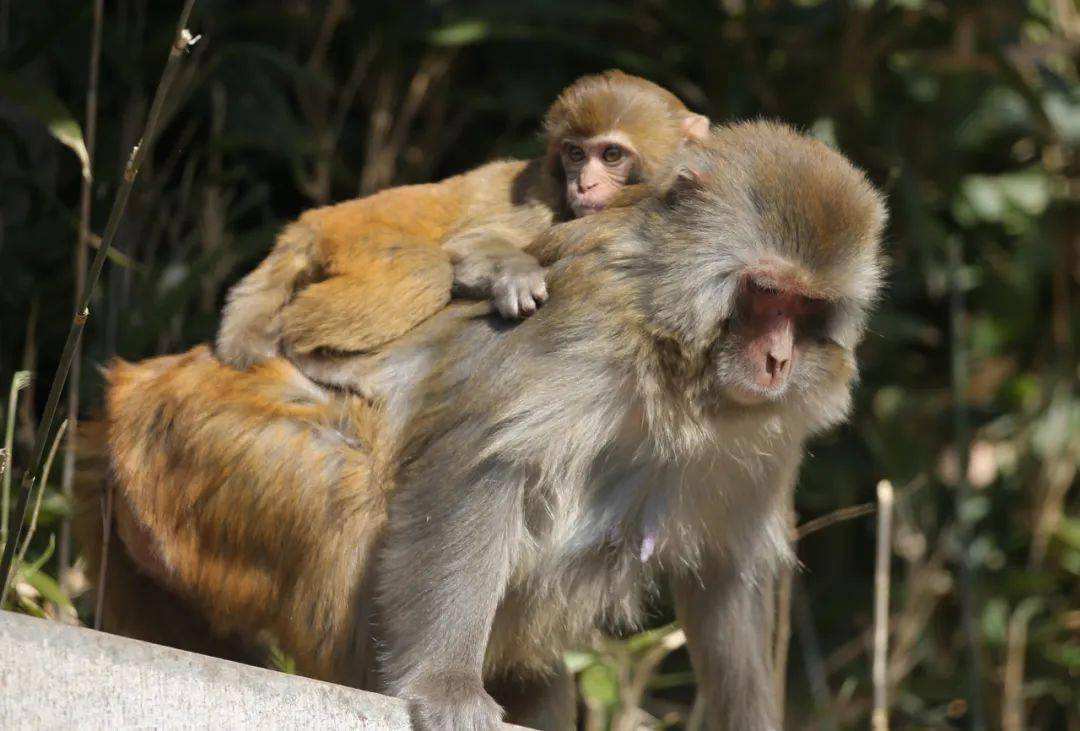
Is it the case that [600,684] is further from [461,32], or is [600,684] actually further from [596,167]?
[461,32]

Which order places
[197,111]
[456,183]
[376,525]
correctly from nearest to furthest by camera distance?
[376,525]
[456,183]
[197,111]

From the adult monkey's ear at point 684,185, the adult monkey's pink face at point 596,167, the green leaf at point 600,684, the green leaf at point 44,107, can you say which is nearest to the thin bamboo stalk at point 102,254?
the adult monkey's ear at point 684,185

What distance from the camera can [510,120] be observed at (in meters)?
7.26

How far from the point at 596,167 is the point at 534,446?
1.15 meters

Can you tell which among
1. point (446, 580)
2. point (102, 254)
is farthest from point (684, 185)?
point (102, 254)

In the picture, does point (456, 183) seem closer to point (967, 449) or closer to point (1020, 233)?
point (967, 449)

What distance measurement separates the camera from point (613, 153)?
4781mm

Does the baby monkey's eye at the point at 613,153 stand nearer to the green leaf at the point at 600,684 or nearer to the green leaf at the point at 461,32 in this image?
the green leaf at the point at 600,684

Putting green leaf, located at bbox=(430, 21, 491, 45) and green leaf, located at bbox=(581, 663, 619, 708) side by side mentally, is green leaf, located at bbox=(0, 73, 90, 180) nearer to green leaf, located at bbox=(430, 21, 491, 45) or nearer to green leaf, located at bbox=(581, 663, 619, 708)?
green leaf, located at bbox=(430, 21, 491, 45)

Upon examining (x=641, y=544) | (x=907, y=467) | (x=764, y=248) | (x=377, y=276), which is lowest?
(x=907, y=467)

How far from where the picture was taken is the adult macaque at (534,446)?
3850 mm

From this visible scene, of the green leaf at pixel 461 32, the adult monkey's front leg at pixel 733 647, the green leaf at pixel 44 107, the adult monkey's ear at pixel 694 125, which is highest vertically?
the adult monkey's ear at pixel 694 125

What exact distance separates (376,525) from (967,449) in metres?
3.73

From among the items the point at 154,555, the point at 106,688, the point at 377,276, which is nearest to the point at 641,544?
the point at 377,276
